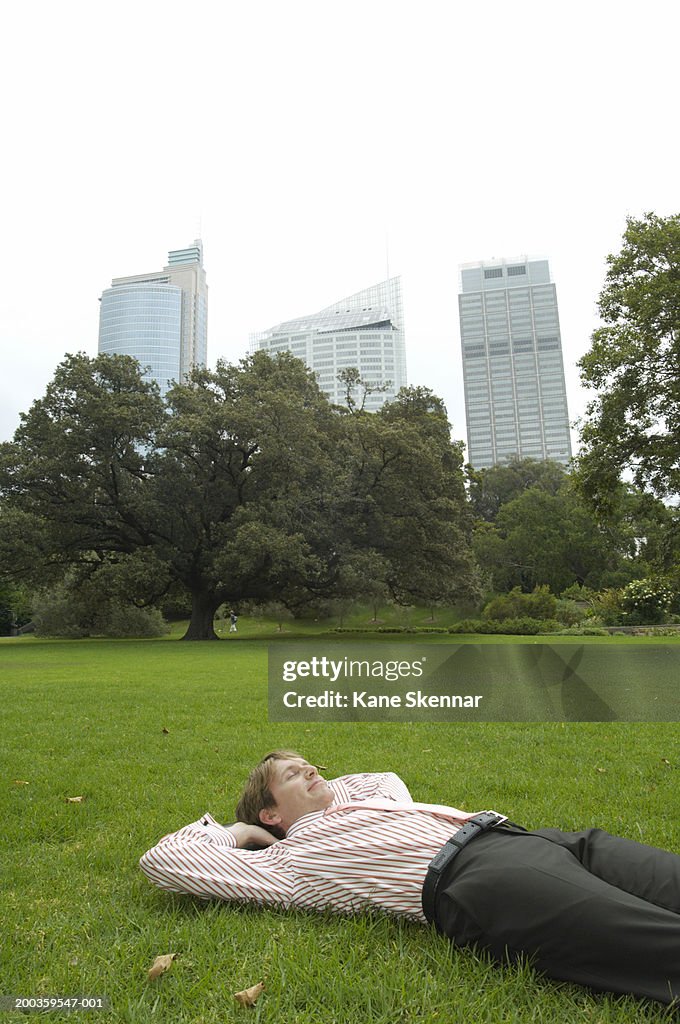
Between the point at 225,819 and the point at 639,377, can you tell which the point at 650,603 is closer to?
the point at 639,377

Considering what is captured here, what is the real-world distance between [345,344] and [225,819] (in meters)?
89.2

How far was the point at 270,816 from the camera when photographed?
2959mm

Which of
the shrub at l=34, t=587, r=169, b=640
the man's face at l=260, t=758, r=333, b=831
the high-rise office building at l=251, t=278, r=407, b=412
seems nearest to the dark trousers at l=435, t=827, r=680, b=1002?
the man's face at l=260, t=758, r=333, b=831

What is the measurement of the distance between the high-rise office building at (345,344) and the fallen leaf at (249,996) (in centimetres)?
7767

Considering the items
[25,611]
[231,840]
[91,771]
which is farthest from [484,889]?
[25,611]

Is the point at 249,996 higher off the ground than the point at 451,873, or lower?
lower

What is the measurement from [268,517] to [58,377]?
30.1ft

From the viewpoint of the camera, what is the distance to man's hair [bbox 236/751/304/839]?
2971 mm

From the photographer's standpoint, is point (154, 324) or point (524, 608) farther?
point (154, 324)

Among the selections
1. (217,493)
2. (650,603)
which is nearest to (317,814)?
(217,493)

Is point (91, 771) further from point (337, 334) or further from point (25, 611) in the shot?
point (337, 334)

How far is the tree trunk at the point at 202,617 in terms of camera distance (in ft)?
87.8

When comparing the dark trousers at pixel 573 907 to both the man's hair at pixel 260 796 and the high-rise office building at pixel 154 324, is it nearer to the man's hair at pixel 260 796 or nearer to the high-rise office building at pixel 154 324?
the man's hair at pixel 260 796

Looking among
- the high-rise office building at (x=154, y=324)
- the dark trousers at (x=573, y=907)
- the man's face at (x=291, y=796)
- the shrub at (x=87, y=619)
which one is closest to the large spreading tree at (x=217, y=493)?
the shrub at (x=87, y=619)
